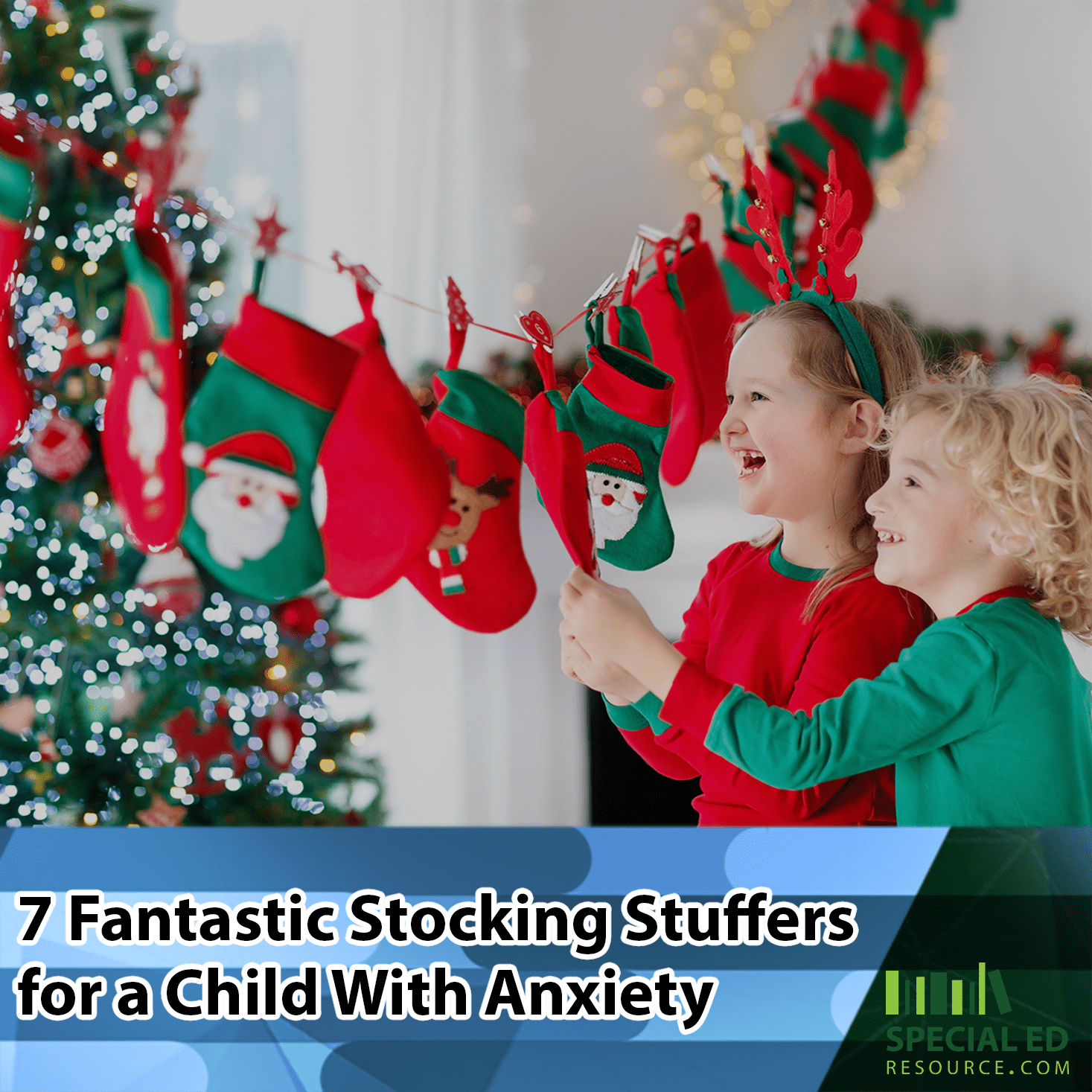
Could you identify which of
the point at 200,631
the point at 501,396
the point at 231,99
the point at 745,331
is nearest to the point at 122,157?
the point at 231,99

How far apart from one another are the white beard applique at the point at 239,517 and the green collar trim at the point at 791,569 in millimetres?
491

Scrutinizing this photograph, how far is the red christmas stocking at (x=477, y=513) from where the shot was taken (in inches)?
38.7

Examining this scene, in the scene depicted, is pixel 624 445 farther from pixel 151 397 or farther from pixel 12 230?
pixel 12 230

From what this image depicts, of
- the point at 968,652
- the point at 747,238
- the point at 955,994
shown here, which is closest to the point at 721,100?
the point at 747,238

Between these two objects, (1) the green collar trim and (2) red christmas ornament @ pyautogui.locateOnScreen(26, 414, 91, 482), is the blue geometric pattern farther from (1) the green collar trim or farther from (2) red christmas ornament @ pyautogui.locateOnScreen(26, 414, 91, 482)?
(2) red christmas ornament @ pyautogui.locateOnScreen(26, 414, 91, 482)

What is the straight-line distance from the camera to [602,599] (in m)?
0.85

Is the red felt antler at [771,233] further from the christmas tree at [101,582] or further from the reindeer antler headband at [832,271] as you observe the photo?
the christmas tree at [101,582]

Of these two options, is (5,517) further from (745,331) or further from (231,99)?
(745,331)

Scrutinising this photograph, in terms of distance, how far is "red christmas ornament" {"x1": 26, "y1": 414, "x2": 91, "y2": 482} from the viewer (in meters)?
1.70

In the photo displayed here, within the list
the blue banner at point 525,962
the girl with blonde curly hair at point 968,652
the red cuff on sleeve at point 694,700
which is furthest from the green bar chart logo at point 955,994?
the red cuff on sleeve at point 694,700

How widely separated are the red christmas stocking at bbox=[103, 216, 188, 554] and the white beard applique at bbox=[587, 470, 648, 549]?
16.1 inches

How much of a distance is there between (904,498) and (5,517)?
1600mm

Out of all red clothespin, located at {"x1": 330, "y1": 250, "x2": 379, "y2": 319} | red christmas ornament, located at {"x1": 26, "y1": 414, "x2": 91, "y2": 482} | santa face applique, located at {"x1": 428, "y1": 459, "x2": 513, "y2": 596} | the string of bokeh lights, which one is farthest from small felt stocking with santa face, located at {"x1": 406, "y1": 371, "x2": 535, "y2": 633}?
the string of bokeh lights

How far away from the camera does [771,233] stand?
970 mm
